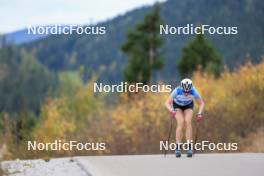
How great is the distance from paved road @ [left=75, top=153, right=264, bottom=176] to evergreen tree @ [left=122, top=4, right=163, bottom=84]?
44.1m

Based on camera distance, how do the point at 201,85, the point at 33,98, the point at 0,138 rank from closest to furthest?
the point at 0,138 < the point at 201,85 < the point at 33,98

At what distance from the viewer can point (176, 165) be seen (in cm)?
1496

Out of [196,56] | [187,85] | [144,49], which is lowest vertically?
[187,85]

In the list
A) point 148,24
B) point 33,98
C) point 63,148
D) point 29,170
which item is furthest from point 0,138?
point 33,98

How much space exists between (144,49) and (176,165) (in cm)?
4918

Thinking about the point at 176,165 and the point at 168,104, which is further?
the point at 168,104

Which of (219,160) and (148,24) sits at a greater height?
(148,24)

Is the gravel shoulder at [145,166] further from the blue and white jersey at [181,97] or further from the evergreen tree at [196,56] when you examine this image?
the evergreen tree at [196,56]

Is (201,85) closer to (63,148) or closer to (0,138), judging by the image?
(63,148)

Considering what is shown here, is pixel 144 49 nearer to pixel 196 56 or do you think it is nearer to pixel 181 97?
pixel 196 56

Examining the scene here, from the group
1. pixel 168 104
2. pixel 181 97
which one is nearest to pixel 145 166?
pixel 168 104

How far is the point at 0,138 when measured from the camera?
2400 centimetres

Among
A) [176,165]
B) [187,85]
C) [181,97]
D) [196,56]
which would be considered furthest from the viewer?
[196,56]

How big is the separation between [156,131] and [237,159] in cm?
924
